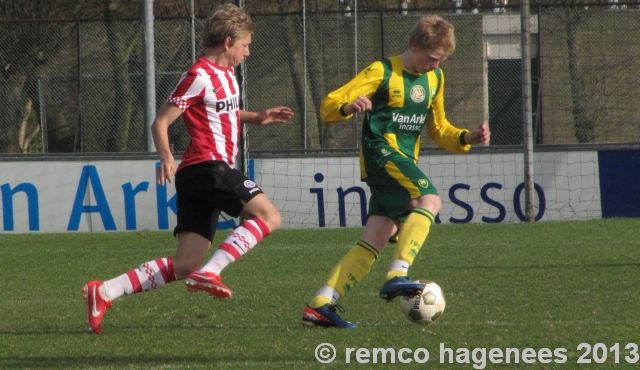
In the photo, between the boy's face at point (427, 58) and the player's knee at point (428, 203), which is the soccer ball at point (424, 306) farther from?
the boy's face at point (427, 58)

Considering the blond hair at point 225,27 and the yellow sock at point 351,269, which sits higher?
the blond hair at point 225,27

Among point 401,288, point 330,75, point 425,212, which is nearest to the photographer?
point 401,288

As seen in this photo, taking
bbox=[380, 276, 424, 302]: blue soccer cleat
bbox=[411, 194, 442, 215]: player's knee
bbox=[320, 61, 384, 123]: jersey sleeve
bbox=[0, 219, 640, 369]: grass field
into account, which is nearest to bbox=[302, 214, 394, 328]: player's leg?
bbox=[0, 219, 640, 369]: grass field

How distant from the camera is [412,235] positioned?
547 cm

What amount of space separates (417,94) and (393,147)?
1.11 ft

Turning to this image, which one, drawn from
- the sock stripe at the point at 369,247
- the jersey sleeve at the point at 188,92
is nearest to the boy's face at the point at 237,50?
the jersey sleeve at the point at 188,92

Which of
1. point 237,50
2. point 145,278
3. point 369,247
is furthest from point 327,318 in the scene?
point 237,50

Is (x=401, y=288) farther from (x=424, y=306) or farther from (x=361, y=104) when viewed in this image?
(x=361, y=104)

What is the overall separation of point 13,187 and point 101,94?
396 cm

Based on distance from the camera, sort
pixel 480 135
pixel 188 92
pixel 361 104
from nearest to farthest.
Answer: pixel 361 104, pixel 188 92, pixel 480 135

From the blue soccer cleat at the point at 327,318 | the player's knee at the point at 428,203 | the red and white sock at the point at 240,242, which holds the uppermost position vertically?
the player's knee at the point at 428,203

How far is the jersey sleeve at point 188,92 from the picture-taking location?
5.43 meters

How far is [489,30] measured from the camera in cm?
1719

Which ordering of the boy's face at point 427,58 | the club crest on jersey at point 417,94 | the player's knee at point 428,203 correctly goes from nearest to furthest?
the player's knee at point 428,203
the boy's face at point 427,58
the club crest on jersey at point 417,94
